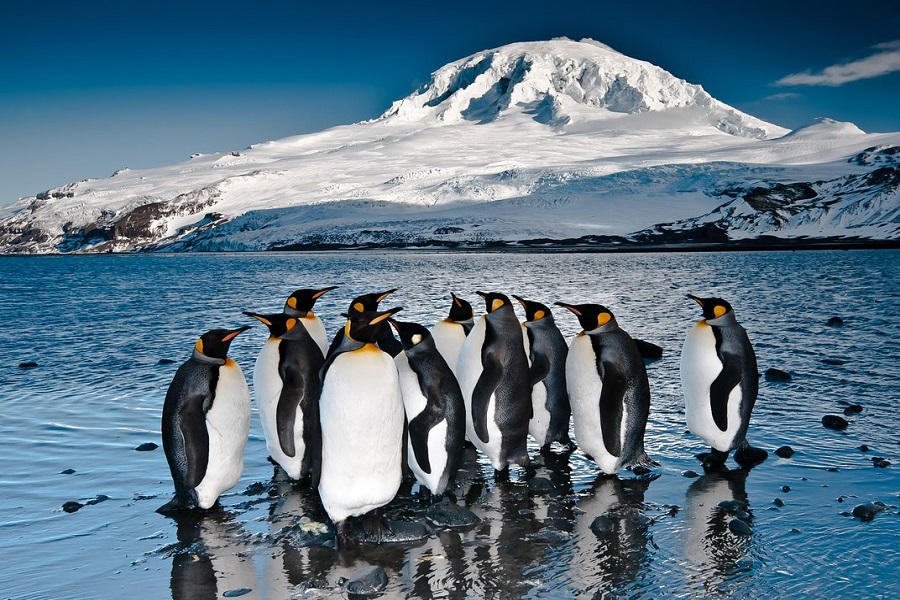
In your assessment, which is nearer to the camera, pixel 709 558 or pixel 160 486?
pixel 709 558

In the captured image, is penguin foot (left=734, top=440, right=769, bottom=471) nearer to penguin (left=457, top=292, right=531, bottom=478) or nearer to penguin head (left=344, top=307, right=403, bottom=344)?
penguin (left=457, top=292, right=531, bottom=478)

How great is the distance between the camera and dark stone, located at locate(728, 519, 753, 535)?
4.02 metres

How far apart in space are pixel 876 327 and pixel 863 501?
1038cm

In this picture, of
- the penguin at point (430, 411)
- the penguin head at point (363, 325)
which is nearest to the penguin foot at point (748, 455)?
the penguin at point (430, 411)

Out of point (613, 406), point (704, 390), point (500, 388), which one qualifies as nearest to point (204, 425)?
point (500, 388)

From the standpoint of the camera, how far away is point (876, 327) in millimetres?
13383

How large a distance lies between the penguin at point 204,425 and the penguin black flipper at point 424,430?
1149mm

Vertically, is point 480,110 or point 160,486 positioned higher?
point 480,110

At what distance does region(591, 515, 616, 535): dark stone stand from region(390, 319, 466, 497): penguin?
0.98m

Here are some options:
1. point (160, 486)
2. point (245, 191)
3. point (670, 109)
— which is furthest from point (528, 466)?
point (670, 109)

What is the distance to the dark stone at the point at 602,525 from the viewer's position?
4.08m

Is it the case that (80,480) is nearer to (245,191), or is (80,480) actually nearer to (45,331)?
(45,331)

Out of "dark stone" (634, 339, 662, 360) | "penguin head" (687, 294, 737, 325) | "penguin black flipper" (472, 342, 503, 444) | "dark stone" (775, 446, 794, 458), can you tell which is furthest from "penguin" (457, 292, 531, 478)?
"dark stone" (634, 339, 662, 360)

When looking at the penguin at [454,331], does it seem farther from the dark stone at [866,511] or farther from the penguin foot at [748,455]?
the dark stone at [866,511]
